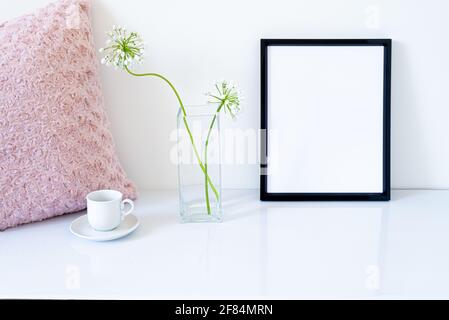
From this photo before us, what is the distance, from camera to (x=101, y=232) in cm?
92

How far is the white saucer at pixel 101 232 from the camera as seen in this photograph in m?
0.89

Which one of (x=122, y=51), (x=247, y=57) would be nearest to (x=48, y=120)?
(x=122, y=51)

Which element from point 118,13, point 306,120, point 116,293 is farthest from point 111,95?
point 116,293


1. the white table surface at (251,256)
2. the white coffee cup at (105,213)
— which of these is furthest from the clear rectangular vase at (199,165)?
the white coffee cup at (105,213)

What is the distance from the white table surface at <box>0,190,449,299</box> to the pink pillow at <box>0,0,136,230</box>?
0.08 m

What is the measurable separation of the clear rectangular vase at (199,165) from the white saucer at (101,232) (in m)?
0.11

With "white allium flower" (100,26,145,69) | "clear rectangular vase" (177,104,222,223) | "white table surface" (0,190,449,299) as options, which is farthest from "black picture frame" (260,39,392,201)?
"white allium flower" (100,26,145,69)

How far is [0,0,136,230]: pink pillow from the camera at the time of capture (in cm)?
92

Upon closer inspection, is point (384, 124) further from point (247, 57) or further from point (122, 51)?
point (122, 51)

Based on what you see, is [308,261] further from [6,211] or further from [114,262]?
[6,211]

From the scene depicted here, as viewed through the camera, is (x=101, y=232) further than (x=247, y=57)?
No

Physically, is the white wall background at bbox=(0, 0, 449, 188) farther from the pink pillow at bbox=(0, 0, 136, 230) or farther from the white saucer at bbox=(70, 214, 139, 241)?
the white saucer at bbox=(70, 214, 139, 241)

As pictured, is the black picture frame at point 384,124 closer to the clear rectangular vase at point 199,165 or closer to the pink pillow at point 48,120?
the clear rectangular vase at point 199,165

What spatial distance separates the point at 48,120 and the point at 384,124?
0.75 meters
